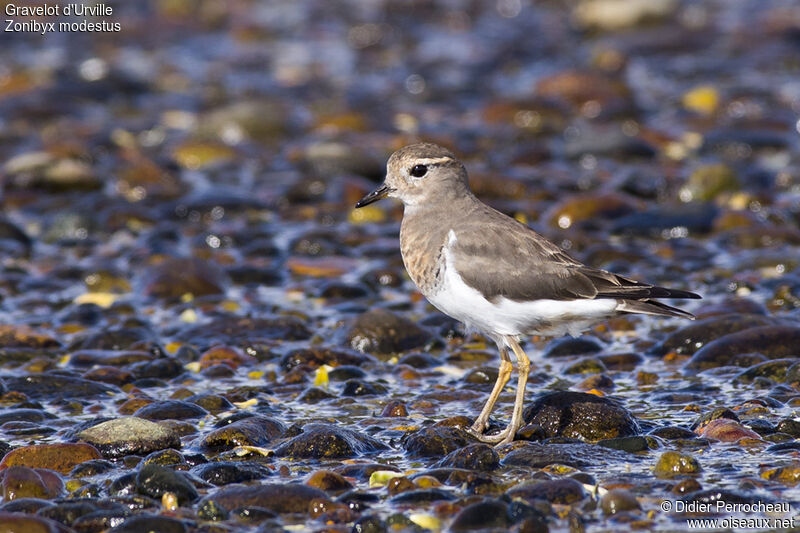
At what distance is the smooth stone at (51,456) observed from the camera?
6359mm

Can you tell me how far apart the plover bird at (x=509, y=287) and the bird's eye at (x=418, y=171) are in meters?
0.43

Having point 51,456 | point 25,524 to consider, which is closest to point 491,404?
point 51,456

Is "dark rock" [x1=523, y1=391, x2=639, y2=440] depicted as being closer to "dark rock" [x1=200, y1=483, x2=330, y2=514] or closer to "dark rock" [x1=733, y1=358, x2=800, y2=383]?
"dark rock" [x1=733, y1=358, x2=800, y2=383]

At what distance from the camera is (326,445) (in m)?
6.59

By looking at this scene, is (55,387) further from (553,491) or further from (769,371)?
(769,371)

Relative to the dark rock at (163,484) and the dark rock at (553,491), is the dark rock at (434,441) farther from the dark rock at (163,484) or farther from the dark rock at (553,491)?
the dark rock at (163,484)

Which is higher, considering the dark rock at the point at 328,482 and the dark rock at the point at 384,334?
the dark rock at the point at 384,334

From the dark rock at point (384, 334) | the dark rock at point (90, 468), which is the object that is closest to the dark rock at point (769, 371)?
the dark rock at point (384, 334)

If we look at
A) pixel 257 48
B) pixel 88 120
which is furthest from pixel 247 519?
pixel 257 48

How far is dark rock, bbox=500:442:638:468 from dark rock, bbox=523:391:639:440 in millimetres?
184

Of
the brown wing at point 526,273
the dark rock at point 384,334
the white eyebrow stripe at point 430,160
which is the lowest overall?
the dark rock at point 384,334

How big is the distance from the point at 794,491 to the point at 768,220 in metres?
5.51

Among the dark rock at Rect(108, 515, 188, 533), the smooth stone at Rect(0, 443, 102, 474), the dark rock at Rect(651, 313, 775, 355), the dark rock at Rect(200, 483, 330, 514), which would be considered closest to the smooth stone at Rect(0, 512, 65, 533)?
the dark rock at Rect(108, 515, 188, 533)

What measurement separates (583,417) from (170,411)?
2705mm
